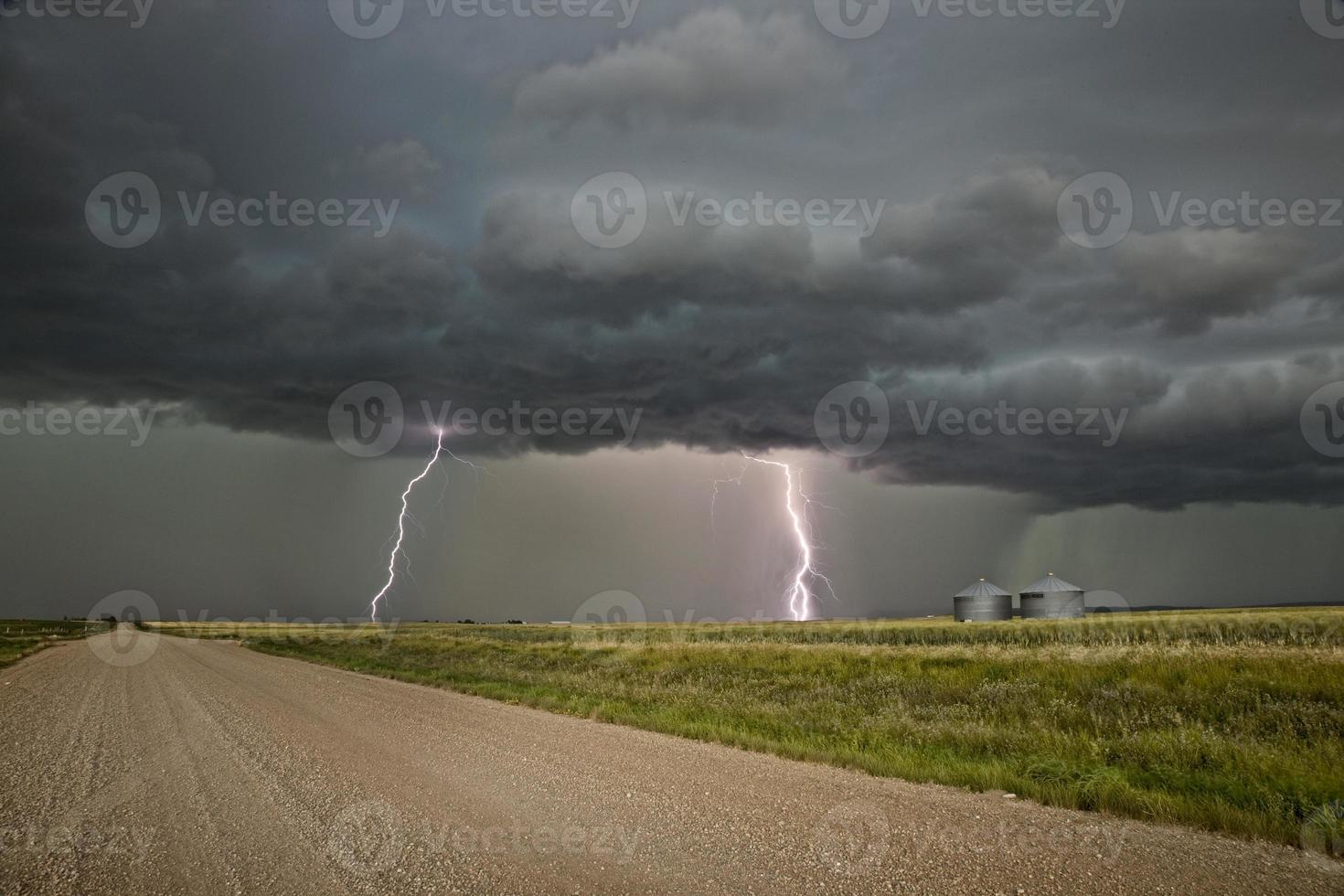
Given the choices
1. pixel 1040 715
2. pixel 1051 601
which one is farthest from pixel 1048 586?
pixel 1040 715

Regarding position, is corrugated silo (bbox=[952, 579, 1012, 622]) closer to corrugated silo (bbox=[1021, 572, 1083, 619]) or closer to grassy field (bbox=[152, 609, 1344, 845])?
corrugated silo (bbox=[1021, 572, 1083, 619])

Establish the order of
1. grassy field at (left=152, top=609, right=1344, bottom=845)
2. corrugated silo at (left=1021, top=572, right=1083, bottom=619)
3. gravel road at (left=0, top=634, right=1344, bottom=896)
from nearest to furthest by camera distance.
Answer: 1. gravel road at (left=0, top=634, right=1344, bottom=896)
2. grassy field at (left=152, top=609, right=1344, bottom=845)
3. corrugated silo at (left=1021, top=572, right=1083, bottom=619)

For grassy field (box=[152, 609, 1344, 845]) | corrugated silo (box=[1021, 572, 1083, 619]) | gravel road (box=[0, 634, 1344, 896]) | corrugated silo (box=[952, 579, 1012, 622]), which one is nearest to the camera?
gravel road (box=[0, 634, 1344, 896])

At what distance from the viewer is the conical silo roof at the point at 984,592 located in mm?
77250

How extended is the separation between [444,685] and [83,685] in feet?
36.1

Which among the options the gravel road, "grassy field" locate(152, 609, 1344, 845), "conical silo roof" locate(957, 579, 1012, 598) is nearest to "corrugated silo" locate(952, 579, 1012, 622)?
"conical silo roof" locate(957, 579, 1012, 598)

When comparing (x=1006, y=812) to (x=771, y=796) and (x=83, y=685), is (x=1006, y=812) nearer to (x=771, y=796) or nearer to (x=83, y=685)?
(x=771, y=796)

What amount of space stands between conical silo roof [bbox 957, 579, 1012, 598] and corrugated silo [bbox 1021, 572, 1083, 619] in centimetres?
327

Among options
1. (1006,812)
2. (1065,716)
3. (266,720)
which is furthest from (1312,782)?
(266,720)

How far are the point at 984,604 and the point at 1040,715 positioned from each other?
68830 millimetres

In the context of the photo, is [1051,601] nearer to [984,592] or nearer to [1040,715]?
[984,592]

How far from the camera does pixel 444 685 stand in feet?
75.7

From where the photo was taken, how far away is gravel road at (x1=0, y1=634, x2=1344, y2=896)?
240 inches

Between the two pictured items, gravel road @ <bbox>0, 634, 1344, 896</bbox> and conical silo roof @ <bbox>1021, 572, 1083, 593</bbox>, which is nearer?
gravel road @ <bbox>0, 634, 1344, 896</bbox>
